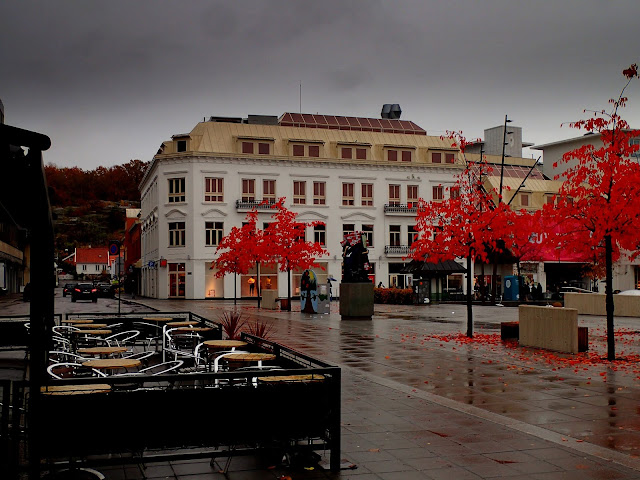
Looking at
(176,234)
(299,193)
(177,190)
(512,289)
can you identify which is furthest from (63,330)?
(299,193)

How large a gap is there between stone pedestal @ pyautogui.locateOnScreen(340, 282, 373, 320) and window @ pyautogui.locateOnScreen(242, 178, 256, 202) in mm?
32465

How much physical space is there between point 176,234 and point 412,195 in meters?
21.9

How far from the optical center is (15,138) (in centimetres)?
544

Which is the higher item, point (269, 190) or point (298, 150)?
point (298, 150)

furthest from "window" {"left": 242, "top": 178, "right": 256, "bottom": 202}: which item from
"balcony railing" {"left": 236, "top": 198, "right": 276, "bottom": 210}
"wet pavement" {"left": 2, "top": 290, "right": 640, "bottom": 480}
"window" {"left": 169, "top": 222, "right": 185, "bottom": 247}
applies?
"wet pavement" {"left": 2, "top": 290, "right": 640, "bottom": 480}

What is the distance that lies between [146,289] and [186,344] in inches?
2400

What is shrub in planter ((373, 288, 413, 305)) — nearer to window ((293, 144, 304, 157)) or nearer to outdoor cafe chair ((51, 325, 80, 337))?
window ((293, 144, 304, 157))

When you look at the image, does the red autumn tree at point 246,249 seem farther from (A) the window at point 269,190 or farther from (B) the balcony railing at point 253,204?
(A) the window at point 269,190

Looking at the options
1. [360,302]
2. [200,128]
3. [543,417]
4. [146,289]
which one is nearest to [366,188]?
[200,128]

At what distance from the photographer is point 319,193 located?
2547 inches

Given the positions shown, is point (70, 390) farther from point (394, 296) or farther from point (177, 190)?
point (177, 190)

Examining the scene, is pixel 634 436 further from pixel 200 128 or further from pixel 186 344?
pixel 200 128

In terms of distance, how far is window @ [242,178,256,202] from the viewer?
62.1 meters

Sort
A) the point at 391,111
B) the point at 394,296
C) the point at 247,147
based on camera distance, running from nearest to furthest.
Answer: the point at 394,296
the point at 247,147
the point at 391,111
